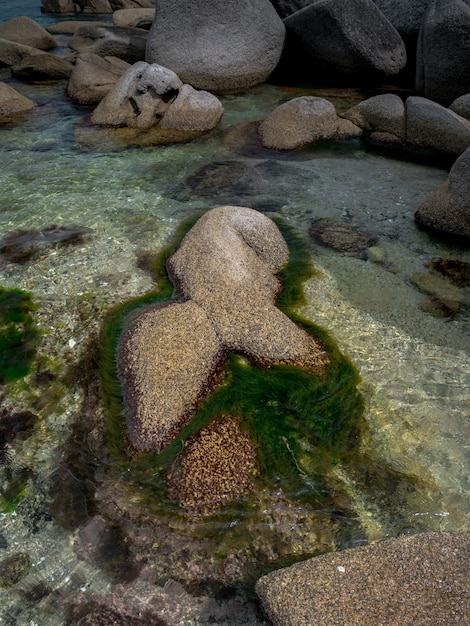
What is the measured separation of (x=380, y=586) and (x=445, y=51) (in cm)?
940

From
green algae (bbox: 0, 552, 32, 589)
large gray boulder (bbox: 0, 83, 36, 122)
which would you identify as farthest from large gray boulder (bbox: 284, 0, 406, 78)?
green algae (bbox: 0, 552, 32, 589)

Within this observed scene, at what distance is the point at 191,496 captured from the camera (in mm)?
3447

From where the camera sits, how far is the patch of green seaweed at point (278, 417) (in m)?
3.61

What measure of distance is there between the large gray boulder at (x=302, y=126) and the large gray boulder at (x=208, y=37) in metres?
2.67

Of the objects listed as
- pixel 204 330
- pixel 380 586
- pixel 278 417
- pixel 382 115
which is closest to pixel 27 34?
pixel 382 115

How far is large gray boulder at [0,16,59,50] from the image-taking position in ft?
49.8

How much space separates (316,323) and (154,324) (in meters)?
1.41

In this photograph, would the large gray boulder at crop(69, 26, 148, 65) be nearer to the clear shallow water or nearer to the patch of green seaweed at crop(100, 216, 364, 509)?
the clear shallow water

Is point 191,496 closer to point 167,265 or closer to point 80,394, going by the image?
point 80,394

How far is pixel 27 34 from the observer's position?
50.0ft

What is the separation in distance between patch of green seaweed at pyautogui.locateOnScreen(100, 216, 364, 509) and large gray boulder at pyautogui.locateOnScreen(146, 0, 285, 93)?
791 cm

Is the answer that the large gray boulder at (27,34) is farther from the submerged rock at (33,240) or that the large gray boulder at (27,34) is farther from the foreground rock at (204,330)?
the foreground rock at (204,330)

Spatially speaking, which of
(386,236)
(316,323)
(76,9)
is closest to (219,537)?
(316,323)

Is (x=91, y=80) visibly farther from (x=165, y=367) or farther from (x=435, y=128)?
(x=165, y=367)
